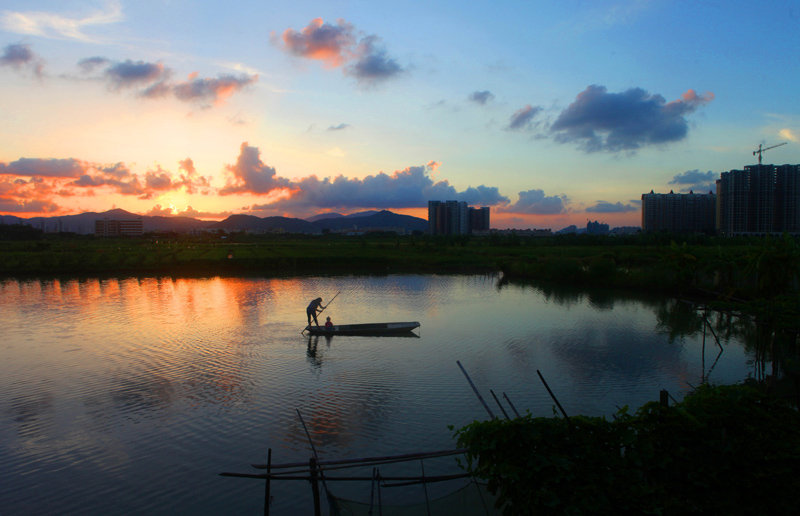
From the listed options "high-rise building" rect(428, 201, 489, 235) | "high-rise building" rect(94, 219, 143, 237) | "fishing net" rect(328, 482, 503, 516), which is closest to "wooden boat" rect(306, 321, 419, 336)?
"fishing net" rect(328, 482, 503, 516)

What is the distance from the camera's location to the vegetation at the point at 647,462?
13.4 ft

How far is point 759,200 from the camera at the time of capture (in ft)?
190

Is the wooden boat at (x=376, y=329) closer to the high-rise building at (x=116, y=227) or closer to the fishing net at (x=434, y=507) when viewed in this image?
the fishing net at (x=434, y=507)

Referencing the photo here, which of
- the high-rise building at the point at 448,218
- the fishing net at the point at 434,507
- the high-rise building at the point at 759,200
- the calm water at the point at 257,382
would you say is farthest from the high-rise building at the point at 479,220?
the fishing net at the point at 434,507

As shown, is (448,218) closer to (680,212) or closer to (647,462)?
(680,212)

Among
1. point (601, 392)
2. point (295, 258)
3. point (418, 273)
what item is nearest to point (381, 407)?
point (601, 392)

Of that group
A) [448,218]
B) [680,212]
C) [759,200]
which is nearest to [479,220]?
[448,218]

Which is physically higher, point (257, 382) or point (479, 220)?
point (479, 220)

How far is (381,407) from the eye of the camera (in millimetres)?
9812

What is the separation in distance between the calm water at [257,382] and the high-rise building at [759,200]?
147ft

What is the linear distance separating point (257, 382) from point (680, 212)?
85.4 m

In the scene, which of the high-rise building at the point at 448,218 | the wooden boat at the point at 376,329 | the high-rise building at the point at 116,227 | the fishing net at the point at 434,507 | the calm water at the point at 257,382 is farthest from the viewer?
the high-rise building at the point at 116,227

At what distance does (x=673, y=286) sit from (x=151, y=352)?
2498 cm

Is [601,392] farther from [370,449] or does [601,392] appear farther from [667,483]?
[667,483]
